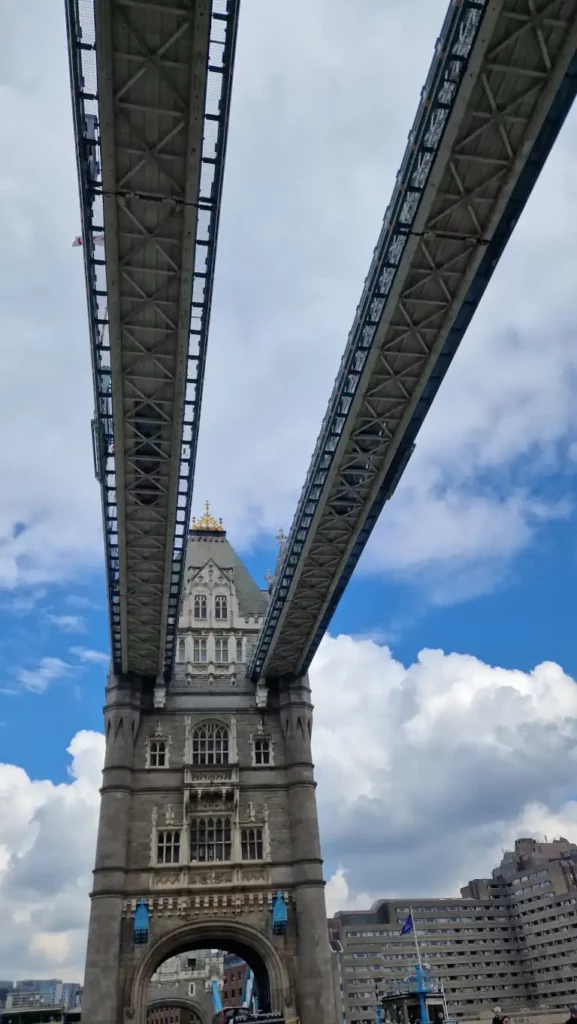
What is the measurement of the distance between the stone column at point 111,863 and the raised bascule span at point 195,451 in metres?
0.11

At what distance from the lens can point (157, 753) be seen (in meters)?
45.9

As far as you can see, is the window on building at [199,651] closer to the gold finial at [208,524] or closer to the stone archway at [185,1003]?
the gold finial at [208,524]

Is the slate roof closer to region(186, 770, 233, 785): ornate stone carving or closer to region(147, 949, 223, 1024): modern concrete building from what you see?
region(186, 770, 233, 785): ornate stone carving

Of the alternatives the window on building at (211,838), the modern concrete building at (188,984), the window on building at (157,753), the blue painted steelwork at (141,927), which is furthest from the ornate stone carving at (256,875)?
the modern concrete building at (188,984)

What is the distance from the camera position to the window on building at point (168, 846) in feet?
140

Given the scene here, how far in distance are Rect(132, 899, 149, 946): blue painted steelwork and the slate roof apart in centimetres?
1879

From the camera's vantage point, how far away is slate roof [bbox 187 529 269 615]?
53062mm

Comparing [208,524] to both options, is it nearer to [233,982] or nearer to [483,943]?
[233,982]

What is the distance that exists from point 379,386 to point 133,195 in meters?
11.5

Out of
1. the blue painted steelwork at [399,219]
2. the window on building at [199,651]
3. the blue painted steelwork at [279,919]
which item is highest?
the window on building at [199,651]

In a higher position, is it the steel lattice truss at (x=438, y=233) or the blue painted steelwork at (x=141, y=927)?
the steel lattice truss at (x=438, y=233)

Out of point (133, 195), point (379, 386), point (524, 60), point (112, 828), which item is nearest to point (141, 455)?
point (379, 386)

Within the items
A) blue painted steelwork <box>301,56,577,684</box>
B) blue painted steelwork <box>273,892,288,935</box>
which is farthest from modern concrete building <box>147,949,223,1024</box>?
blue painted steelwork <box>301,56,577,684</box>

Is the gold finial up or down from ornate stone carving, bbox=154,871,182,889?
up
